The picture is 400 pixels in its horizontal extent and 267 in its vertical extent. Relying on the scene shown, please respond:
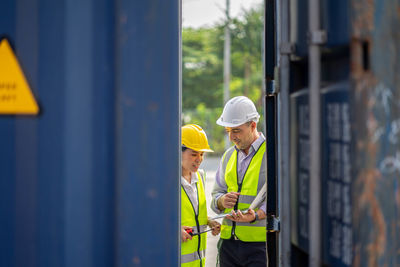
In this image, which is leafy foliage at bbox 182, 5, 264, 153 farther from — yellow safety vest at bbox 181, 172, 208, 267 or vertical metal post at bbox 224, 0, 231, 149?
yellow safety vest at bbox 181, 172, 208, 267

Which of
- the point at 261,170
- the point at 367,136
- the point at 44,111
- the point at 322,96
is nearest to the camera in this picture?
the point at 367,136

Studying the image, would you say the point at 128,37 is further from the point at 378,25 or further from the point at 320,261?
the point at 320,261

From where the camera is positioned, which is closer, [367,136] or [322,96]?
[367,136]

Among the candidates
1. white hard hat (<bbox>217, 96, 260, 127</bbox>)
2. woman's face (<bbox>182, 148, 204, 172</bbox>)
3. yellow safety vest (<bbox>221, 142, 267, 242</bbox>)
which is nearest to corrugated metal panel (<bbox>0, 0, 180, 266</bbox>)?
woman's face (<bbox>182, 148, 204, 172</bbox>)

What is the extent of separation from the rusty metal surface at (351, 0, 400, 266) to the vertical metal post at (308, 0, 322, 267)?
141 millimetres

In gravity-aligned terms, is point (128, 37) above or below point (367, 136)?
above

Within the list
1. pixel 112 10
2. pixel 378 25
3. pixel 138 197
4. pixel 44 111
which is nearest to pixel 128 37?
pixel 112 10

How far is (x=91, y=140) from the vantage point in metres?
1.52

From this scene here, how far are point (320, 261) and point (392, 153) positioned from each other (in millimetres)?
406

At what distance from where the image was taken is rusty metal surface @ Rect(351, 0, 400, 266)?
140 centimetres

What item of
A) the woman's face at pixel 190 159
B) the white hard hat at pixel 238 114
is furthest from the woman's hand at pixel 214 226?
the white hard hat at pixel 238 114

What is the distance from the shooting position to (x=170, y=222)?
60.4 inches

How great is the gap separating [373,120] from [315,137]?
20 cm

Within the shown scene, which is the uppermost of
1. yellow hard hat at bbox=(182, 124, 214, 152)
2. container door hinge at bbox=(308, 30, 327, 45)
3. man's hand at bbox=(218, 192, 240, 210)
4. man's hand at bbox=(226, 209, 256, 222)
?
container door hinge at bbox=(308, 30, 327, 45)
